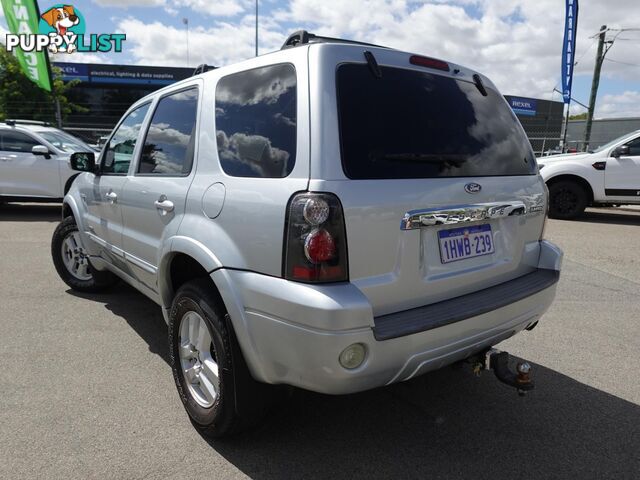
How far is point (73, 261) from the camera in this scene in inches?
200

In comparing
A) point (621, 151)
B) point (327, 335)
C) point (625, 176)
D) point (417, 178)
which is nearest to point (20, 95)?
point (621, 151)

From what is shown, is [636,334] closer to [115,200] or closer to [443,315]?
[443,315]

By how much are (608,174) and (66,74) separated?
39.0 metres

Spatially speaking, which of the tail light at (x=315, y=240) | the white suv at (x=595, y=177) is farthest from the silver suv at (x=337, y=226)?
the white suv at (x=595, y=177)

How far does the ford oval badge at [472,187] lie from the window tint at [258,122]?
2.91ft

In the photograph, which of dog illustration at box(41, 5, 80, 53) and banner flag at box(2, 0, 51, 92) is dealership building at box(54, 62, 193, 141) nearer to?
dog illustration at box(41, 5, 80, 53)

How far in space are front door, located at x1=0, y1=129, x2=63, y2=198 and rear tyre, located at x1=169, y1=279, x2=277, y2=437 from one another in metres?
8.47

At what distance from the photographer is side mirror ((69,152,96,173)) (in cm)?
418

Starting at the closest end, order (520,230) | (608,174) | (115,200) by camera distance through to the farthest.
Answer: (520,230)
(115,200)
(608,174)

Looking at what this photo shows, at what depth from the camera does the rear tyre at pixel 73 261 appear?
4.96 meters

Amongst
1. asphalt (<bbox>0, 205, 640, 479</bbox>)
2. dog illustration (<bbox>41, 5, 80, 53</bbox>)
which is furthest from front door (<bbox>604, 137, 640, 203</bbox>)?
dog illustration (<bbox>41, 5, 80, 53</bbox>)

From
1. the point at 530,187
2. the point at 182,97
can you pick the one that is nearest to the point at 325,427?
the point at 530,187

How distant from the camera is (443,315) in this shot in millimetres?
2295

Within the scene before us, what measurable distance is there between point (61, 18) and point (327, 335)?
2256 centimetres
